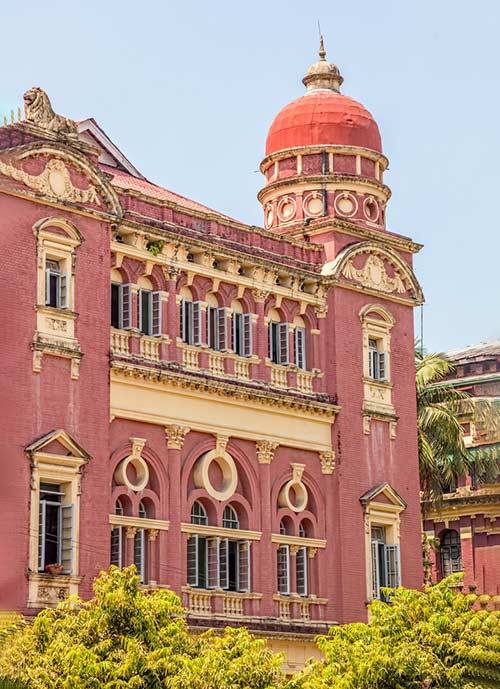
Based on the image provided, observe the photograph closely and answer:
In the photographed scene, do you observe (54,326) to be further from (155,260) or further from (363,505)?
(363,505)

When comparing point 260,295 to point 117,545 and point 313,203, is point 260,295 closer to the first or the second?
point 313,203

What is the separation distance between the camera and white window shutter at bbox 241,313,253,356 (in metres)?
37.4

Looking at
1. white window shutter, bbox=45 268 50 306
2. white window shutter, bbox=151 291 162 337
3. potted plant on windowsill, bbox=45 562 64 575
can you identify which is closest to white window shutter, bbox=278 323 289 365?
white window shutter, bbox=151 291 162 337

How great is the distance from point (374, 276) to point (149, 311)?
740 centimetres

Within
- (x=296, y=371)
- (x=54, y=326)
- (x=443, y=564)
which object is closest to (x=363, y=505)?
(x=296, y=371)

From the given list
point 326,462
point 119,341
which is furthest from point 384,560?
point 119,341

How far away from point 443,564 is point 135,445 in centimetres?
2132

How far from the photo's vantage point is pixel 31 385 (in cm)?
3166

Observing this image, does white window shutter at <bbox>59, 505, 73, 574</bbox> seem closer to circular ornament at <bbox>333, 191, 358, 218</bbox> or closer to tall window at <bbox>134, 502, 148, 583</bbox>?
tall window at <bbox>134, 502, 148, 583</bbox>

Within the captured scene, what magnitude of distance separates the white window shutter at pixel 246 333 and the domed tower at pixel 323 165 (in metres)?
3.64

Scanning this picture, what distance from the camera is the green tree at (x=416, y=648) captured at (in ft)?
101

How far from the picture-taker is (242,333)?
123 ft

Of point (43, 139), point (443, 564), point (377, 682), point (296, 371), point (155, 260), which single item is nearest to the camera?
point (377, 682)

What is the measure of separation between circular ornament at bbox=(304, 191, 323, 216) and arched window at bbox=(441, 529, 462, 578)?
1545 cm
